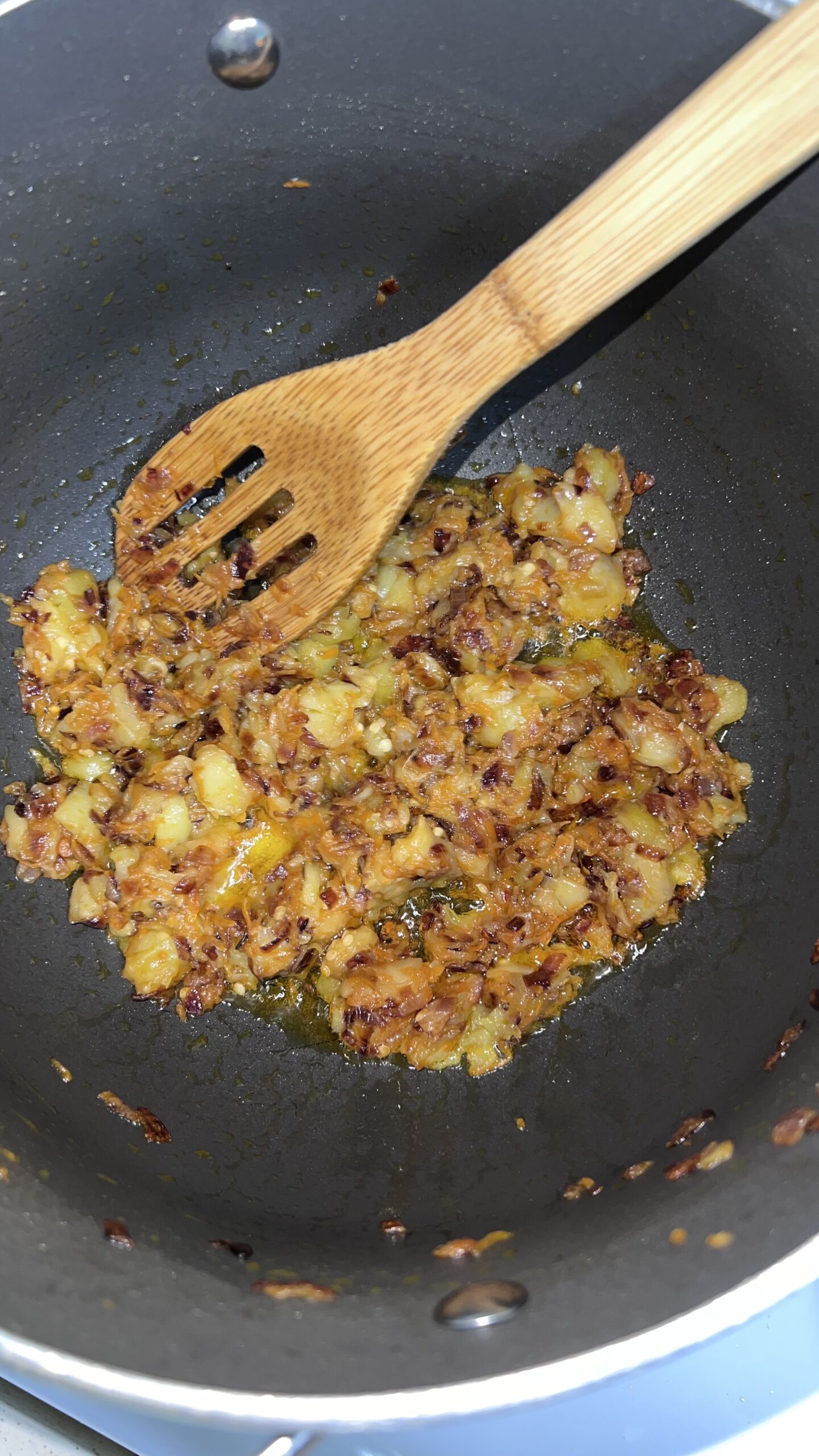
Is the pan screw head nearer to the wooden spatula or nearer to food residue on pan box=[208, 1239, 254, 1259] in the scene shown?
the wooden spatula

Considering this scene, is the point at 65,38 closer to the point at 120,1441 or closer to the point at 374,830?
the point at 374,830

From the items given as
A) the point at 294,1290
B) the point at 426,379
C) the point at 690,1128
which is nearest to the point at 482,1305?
the point at 294,1290

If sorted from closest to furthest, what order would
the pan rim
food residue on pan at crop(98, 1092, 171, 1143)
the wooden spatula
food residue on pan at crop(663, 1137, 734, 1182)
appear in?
the pan rim < the wooden spatula < food residue on pan at crop(663, 1137, 734, 1182) < food residue on pan at crop(98, 1092, 171, 1143)

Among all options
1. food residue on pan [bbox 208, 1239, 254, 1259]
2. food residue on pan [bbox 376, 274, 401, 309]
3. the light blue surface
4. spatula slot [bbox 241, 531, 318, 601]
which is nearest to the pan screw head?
food residue on pan [bbox 376, 274, 401, 309]

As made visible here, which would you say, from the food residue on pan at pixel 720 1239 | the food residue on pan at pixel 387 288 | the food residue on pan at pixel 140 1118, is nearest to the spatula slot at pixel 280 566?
the food residue on pan at pixel 387 288

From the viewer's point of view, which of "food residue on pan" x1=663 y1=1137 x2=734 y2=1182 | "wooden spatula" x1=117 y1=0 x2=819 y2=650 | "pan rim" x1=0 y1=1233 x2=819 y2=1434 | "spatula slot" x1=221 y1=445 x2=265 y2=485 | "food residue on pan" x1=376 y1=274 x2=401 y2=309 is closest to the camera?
"pan rim" x1=0 y1=1233 x2=819 y2=1434

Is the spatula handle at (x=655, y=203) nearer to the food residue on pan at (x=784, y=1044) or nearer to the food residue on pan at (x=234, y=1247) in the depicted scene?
the food residue on pan at (x=784, y=1044)
